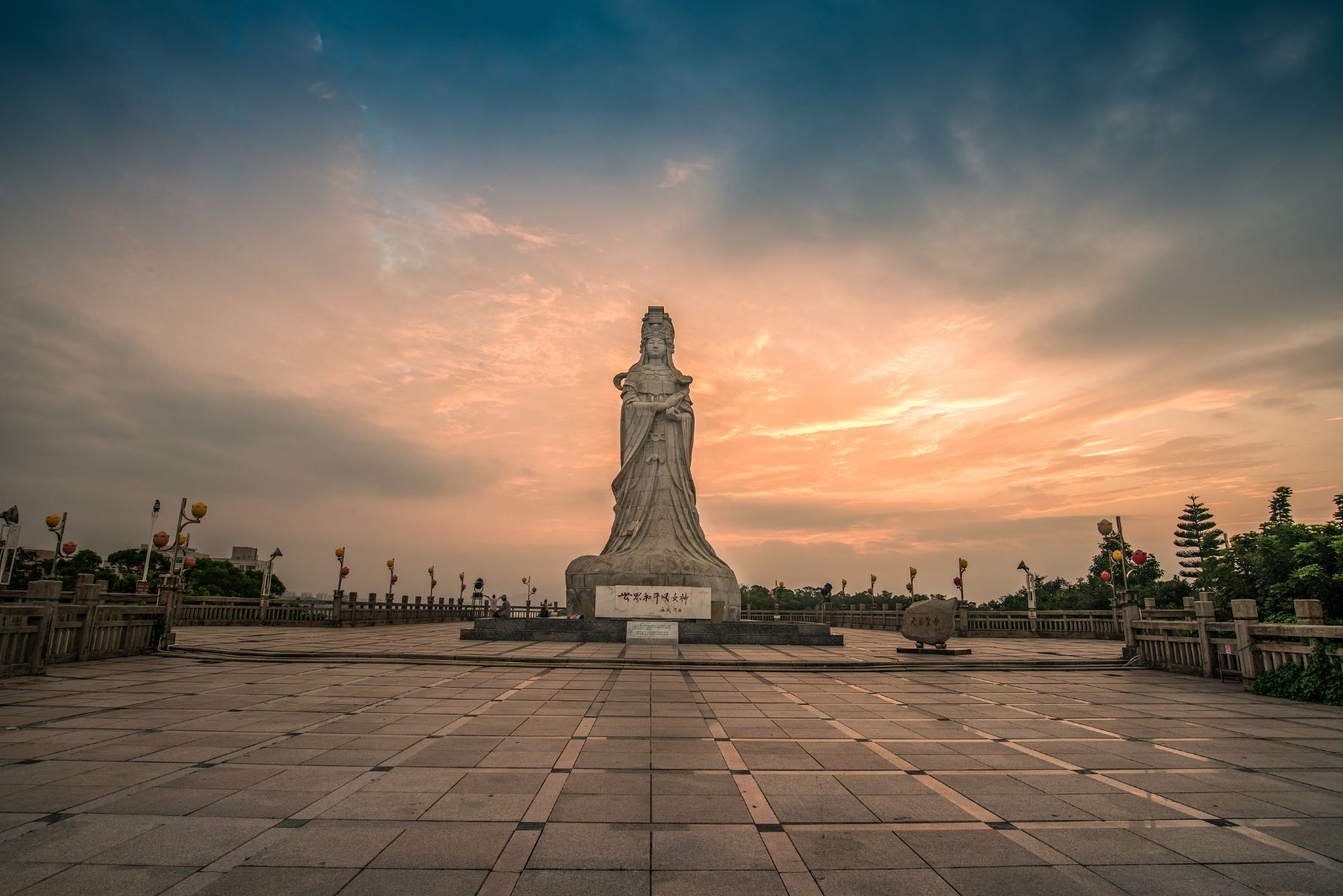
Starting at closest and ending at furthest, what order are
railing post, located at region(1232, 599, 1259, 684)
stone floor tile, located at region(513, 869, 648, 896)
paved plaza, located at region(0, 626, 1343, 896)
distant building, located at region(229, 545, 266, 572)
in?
stone floor tile, located at region(513, 869, 648, 896) → paved plaza, located at region(0, 626, 1343, 896) → railing post, located at region(1232, 599, 1259, 684) → distant building, located at region(229, 545, 266, 572)

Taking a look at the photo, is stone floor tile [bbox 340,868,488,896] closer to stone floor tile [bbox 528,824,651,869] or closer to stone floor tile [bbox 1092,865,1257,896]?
stone floor tile [bbox 528,824,651,869]

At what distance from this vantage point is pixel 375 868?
12.9ft

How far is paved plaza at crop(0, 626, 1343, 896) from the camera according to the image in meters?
3.93

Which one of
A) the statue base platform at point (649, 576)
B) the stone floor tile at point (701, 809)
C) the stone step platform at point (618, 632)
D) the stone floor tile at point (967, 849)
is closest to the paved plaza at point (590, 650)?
the stone step platform at point (618, 632)

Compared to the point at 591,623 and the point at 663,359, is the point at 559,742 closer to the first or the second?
the point at 591,623

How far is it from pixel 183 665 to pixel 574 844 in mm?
12831

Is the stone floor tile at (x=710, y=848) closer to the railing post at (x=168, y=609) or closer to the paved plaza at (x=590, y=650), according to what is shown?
the paved plaza at (x=590, y=650)

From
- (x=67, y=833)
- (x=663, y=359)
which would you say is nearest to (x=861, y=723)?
(x=67, y=833)

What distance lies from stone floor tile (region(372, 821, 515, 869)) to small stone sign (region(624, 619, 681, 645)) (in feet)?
50.2

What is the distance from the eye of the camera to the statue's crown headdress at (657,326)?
90.9 feet

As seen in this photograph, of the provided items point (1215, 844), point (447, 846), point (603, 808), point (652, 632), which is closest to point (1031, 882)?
point (1215, 844)

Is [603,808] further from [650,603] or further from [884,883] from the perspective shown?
[650,603]

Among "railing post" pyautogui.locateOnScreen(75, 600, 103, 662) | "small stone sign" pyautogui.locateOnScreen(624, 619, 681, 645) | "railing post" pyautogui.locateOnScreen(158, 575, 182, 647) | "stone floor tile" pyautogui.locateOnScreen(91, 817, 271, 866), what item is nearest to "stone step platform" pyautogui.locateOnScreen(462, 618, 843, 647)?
"small stone sign" pyautogui.locateOnScreen(624, 619, 681, 645)

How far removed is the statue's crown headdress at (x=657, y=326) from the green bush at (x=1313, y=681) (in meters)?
21.0
